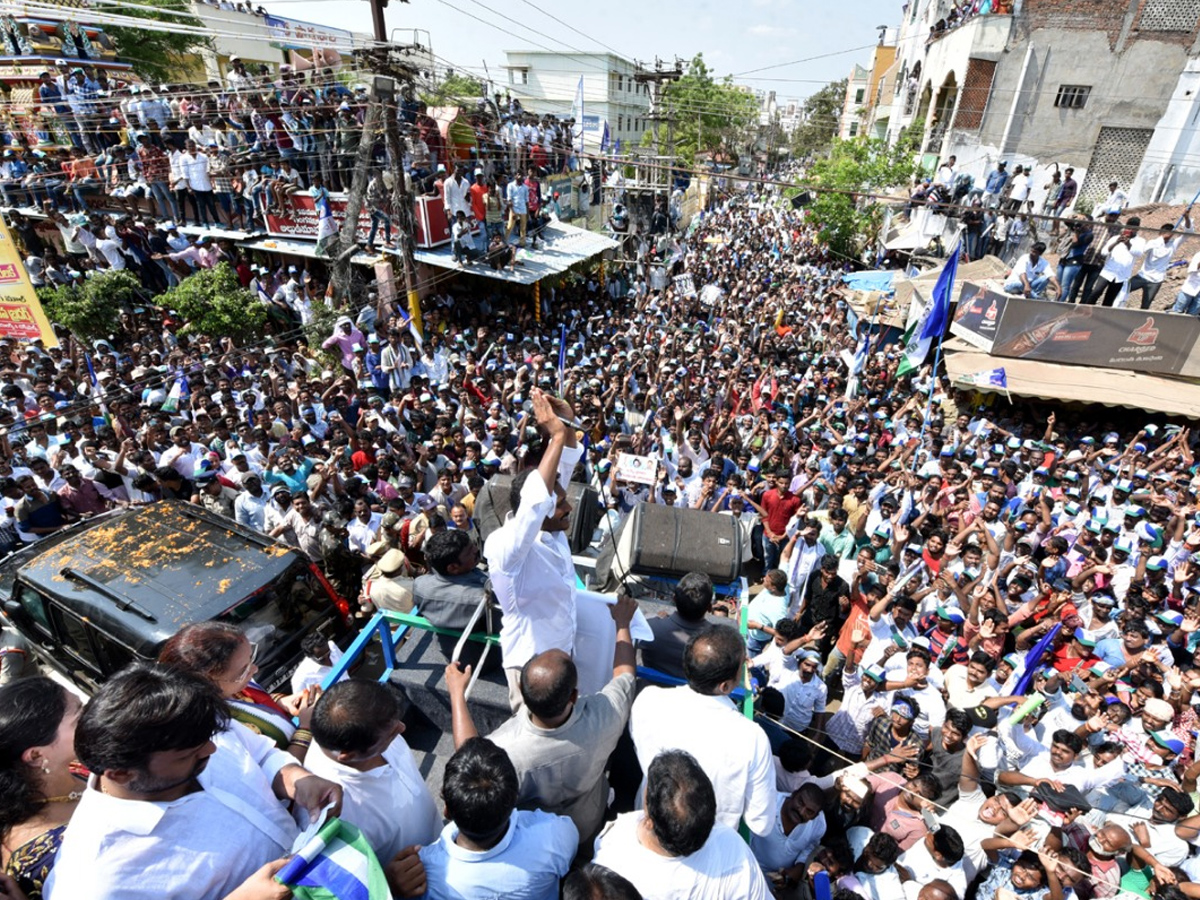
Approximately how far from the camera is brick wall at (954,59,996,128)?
20344 mm

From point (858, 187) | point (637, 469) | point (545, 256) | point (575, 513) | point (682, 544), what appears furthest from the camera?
point (858, 187)

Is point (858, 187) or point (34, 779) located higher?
point (858, 187)

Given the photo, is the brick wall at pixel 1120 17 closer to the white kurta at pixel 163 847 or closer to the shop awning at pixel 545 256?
the shop awning at pixel 545 256

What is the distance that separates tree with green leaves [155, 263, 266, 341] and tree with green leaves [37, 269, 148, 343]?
95 centimetres

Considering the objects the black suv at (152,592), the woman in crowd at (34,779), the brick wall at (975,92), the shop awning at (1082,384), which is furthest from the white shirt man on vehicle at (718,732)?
the brick wall at (975,92)

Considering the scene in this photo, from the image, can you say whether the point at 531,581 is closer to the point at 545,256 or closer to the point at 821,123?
the point at 545,256

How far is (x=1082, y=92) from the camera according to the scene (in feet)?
62.5

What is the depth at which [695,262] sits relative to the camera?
2173 centimetres

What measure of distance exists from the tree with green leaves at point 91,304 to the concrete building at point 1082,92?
22760mm

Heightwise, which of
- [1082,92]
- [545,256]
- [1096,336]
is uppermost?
[1082,92]

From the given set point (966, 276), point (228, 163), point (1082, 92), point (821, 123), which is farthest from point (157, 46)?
point (821, 123)

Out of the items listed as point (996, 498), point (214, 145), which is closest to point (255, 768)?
point (996, 498)

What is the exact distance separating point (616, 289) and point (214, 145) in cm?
1086

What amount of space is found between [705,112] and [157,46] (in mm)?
39022
